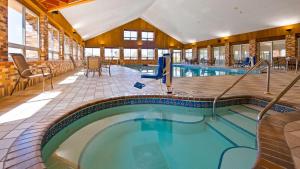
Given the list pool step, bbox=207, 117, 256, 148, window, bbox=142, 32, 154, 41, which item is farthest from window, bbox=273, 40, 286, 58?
pool step, bbox=207, 117, 256, 148

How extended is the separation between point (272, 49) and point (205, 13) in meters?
5.81

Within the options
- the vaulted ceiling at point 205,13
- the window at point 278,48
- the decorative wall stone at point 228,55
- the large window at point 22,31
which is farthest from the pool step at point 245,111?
the decorative wall stone at point 228,55

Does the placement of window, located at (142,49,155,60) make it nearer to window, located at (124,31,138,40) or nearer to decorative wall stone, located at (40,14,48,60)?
window, located at (124,31,138,40)

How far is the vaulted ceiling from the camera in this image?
33.9 ft

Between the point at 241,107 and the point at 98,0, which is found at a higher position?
the point at 98,0

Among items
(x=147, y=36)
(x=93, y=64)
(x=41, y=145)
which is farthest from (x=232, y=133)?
(x=147, y=36)

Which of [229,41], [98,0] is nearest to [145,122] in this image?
[98,0]

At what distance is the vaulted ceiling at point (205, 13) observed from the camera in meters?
10.3

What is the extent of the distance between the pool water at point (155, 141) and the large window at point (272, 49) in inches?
541

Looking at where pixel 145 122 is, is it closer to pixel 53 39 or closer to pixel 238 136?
pixel 238 136

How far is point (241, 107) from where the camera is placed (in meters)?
4.01

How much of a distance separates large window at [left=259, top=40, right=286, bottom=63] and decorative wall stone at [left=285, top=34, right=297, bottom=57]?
6.55 ft

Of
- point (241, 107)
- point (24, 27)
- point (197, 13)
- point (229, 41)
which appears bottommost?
point (241, 107)

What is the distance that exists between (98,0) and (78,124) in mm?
6727
